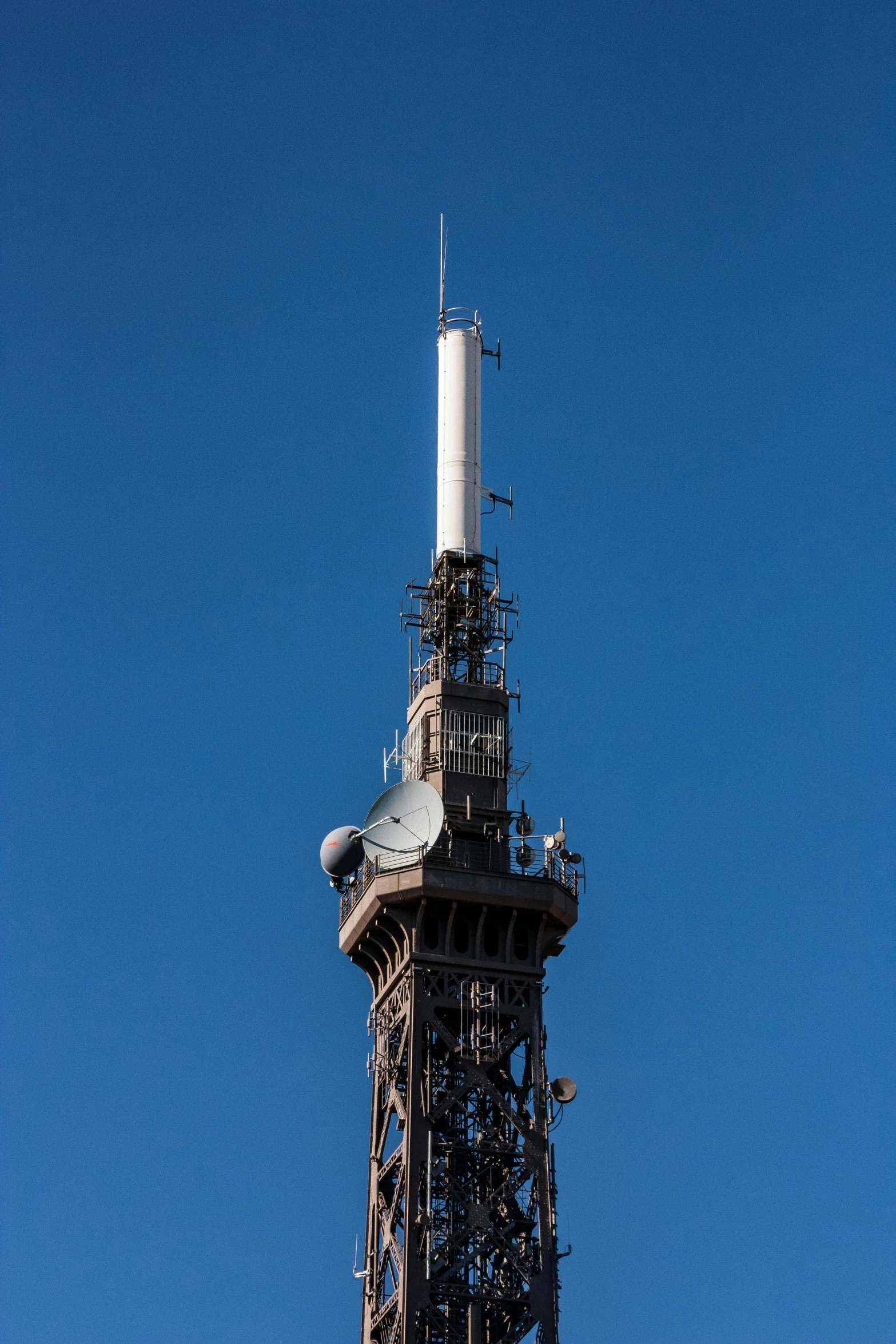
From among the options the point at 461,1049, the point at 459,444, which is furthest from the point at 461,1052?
the point at 459,444

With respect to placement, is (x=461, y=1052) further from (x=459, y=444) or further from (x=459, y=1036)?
(x=459, y=444)

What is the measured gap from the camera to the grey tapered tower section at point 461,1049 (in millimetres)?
76250

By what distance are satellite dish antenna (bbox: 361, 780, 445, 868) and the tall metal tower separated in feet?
0.41

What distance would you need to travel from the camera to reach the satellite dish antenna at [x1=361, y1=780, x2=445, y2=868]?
80.0 meters

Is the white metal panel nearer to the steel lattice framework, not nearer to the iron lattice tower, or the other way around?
the iron lattice tower

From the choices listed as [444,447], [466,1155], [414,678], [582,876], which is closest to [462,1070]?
[466,1155]

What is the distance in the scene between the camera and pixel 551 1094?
3152 inches

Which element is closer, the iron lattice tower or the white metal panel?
the iron lattice tower

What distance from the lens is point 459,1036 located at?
7988 cm

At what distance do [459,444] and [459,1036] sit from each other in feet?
79.6

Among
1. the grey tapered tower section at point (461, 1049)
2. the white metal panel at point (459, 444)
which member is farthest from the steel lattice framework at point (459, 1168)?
the white metal panel at point (459, 444)

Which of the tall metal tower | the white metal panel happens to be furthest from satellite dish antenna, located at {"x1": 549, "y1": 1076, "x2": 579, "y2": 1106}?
the white metal panel

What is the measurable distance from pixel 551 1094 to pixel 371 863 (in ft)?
32.7

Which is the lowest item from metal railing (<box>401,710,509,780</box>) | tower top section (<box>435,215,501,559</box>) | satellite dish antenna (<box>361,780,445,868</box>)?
satellite dish antenna (<box>361,780,445,868</box>)
